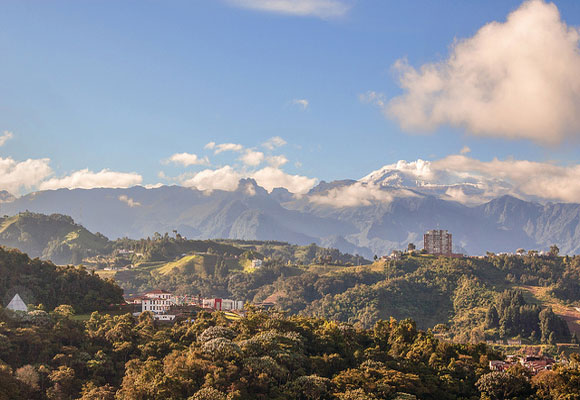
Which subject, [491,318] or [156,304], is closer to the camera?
[156,304]

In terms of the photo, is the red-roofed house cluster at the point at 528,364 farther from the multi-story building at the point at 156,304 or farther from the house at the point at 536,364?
the multi-story building at the point at 156,304

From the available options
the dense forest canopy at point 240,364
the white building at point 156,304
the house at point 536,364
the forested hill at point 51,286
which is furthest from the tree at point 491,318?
the forested hill at point 51,286

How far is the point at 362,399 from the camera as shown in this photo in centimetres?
5875

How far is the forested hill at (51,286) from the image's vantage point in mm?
87750

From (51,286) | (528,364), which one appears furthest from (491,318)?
(51,286)

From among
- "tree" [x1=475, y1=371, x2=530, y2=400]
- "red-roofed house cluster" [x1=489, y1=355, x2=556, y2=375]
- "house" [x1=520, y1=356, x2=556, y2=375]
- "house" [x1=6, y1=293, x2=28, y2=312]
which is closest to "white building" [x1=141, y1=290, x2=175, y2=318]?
"house" [x1=6, y1=293, x2=28, y2=312]

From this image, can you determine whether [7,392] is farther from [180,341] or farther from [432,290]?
[432,290]

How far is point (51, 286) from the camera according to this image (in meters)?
90.2

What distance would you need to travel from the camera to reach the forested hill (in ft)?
288

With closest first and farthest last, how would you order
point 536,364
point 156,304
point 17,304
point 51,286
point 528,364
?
point 17,304 → point 528,364 → point 536,364 → point 51,286 → point 156,304

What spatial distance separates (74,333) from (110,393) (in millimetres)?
13497

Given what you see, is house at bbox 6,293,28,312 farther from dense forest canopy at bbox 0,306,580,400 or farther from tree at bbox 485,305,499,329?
tree at bbox 485,305,499,329

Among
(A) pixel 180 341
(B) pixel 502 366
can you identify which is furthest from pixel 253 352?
(B) pixel 502 366

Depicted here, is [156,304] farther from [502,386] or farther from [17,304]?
[502,386]
